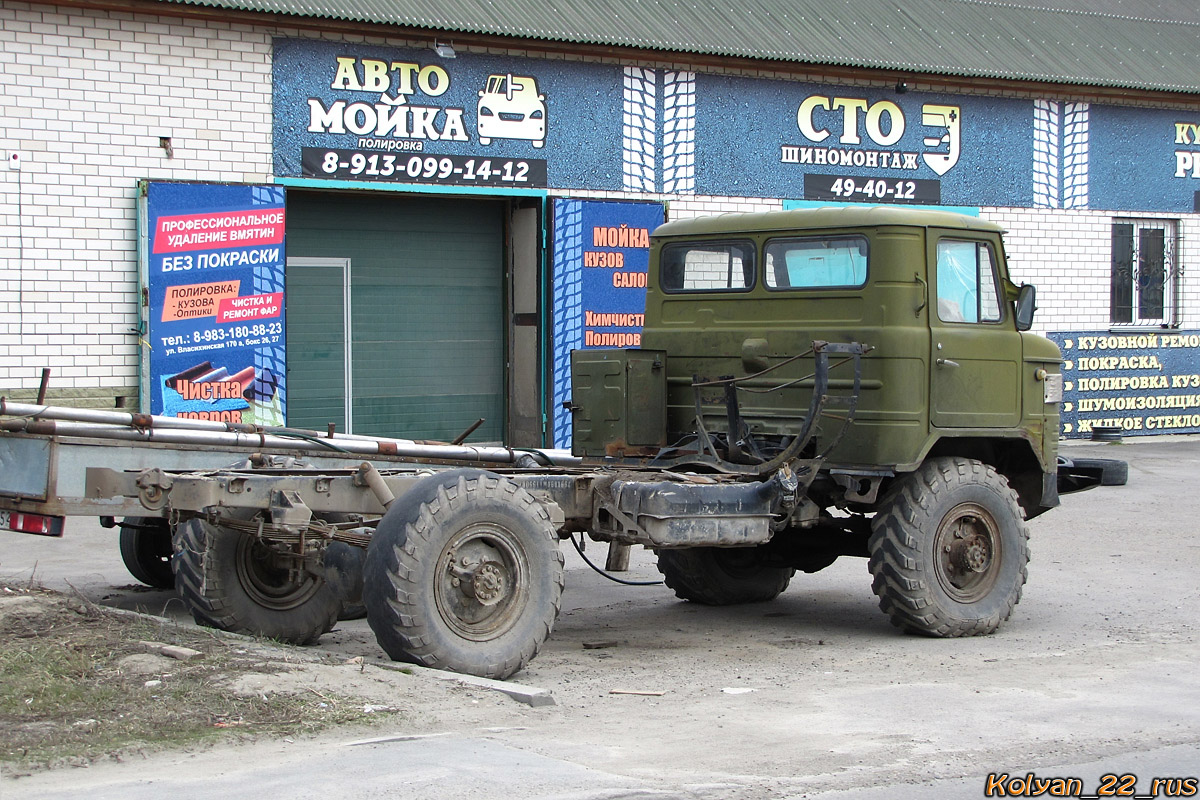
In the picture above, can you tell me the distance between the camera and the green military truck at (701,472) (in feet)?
24.7

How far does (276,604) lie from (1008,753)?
4.19 m

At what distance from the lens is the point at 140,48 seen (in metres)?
15.5

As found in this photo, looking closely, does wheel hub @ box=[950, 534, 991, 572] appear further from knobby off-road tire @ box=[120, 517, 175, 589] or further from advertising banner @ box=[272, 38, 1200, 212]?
advertising banner @ box=[272, 38, 1200, 212]

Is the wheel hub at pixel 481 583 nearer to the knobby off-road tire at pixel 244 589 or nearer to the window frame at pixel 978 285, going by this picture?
the knobby off-road tire at pixel 244 589

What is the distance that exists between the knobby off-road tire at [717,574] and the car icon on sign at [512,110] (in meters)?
8.55

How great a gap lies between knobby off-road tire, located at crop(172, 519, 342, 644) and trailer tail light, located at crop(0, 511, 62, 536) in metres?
0.68

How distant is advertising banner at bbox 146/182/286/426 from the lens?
1557 cm

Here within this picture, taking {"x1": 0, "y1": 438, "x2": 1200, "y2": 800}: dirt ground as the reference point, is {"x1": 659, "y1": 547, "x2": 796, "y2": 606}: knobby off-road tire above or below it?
above

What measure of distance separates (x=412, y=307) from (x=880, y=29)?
8.12 metres

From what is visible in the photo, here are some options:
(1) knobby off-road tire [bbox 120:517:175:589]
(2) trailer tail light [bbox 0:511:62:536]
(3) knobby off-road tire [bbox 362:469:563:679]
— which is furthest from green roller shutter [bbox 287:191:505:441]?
(3) knobby off-road tire [bbox 362:469:563:679]

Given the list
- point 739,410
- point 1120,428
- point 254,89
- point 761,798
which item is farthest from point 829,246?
point 1120,428

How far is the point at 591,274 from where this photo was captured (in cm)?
1850

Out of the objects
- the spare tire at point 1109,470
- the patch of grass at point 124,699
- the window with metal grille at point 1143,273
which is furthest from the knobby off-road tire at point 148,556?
the window with metal grille at point 1143,273

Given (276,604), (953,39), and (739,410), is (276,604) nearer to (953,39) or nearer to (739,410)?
(739,410)
